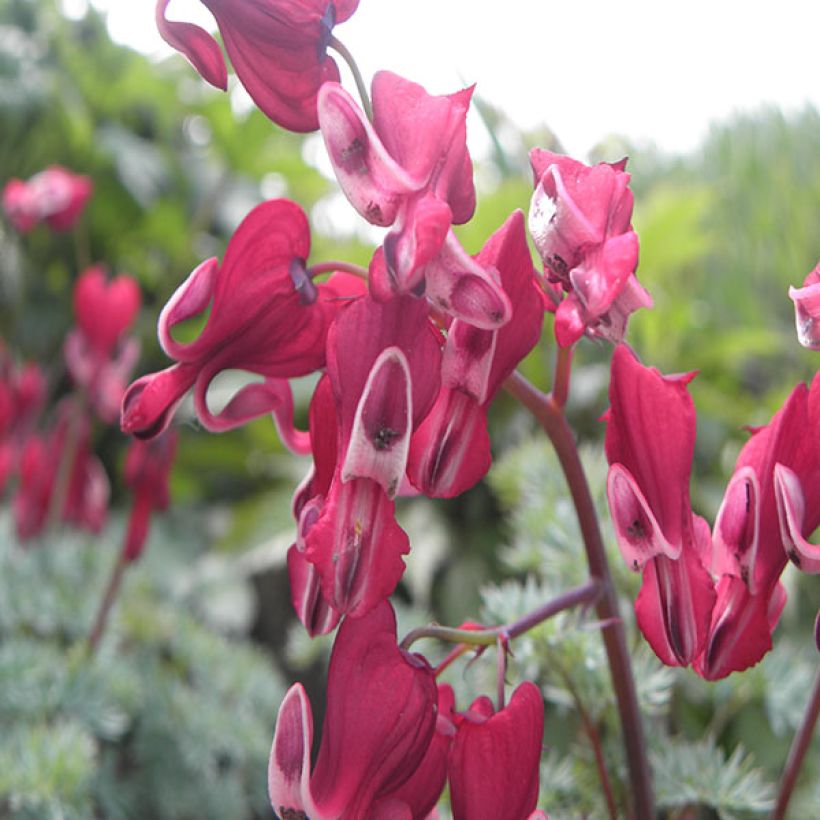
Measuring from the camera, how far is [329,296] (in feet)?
1.13

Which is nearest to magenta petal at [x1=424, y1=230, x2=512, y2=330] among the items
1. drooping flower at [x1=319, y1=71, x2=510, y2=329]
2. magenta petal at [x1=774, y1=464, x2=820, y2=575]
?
drooping flower at [x1=319, y1=71, x2=510, y2=329]

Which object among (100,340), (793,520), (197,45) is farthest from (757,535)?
(100,340)

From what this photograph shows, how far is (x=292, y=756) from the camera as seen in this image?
28 centimetres

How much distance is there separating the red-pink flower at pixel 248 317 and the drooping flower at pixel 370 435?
0.04 meters

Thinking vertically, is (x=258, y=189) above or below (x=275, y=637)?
above

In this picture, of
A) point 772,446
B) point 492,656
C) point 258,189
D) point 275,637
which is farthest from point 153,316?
point 772,446

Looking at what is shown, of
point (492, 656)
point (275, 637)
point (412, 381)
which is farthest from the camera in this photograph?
point (275, 637)

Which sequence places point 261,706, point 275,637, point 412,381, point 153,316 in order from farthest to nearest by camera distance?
point 153,316 → point 275,637 → point 261,706 → point 412,381

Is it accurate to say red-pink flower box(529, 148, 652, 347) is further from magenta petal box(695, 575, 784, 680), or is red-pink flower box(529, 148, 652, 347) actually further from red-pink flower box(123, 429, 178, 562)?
red-pink flower box(123, 429, 178, 562)

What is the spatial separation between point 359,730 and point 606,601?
104mm

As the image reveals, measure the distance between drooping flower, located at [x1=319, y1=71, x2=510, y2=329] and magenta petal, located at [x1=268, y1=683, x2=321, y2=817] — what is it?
0.13 m

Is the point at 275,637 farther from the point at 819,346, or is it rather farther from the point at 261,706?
the point at 819,346

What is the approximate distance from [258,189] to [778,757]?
201 centimetres

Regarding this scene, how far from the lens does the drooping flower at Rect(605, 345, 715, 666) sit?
0.29 meters
